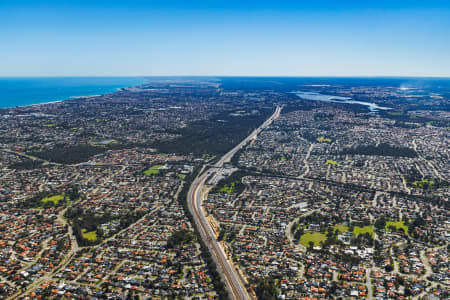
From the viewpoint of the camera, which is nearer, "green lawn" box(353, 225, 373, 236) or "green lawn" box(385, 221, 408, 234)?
"green lawn" box(353, 225, 373, 236)

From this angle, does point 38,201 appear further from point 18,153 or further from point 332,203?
point 332,203

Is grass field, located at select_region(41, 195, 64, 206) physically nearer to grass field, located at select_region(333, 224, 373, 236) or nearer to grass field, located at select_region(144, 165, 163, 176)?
grass field, located at select_region(144, 165, 163, 176)

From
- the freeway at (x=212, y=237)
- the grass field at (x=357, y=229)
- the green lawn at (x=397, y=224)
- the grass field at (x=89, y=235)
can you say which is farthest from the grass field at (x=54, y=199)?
the green lawn at (x=397, y=224)

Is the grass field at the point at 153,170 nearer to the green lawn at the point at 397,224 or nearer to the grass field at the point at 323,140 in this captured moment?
the green lawn at the point at 397,224

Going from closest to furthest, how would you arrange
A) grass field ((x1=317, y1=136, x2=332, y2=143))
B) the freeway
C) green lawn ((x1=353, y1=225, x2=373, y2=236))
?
the freeway < green lawn ((x1=353, y1=225, x2=373, y2=236)) < grass field ((x1=317, y1=136, x2=332, y2=143))

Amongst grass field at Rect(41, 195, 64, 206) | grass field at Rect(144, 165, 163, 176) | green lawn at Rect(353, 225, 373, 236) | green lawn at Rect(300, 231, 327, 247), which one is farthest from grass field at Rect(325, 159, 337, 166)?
grass field at Rect(41, 195, 64, 206)

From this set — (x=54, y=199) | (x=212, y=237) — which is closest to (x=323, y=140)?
(x=212, y=237)

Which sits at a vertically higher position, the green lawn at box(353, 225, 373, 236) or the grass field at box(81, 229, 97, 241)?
the green lawn at box(353, 225, 373, 236)

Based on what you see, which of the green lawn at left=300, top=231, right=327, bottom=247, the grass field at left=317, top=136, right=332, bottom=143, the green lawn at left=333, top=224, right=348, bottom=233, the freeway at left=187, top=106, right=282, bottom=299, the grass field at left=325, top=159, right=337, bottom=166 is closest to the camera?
the freeway at left=187, top=106, right=282, bottom=299
